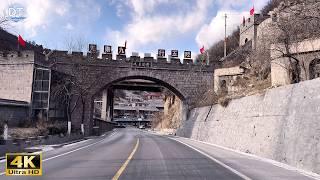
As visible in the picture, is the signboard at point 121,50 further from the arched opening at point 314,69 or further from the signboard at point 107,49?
the arched opening at point 314,69

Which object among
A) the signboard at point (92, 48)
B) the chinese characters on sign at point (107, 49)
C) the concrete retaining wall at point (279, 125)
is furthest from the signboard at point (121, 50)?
the concrete retaining wall at point (279, 125)

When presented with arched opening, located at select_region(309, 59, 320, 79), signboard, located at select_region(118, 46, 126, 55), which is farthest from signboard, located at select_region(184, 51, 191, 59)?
arched opening, located at select_region(309, 59, 320, 79)

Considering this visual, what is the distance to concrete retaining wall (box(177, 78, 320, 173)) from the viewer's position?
51.1 feet

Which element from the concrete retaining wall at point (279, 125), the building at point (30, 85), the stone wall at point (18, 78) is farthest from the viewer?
the stone wall at point (18, 78)

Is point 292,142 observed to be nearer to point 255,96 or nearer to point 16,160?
point 255,96

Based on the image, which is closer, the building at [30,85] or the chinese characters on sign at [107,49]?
the building at [30,85]

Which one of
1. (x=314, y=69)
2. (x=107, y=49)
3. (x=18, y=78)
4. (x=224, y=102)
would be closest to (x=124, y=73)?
(x=107, y=49)

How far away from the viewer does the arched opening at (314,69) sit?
26891 millimetres

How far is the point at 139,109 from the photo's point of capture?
579 ft

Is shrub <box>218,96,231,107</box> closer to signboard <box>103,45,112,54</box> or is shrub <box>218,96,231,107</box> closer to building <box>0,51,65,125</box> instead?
building <box>0,51,65,125</box>

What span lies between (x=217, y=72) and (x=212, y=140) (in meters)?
17.1

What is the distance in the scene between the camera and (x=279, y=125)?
19609mm

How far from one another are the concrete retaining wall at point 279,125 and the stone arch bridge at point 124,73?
20.0 meters

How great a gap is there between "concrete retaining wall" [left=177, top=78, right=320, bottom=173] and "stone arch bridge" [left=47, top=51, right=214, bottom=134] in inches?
785
